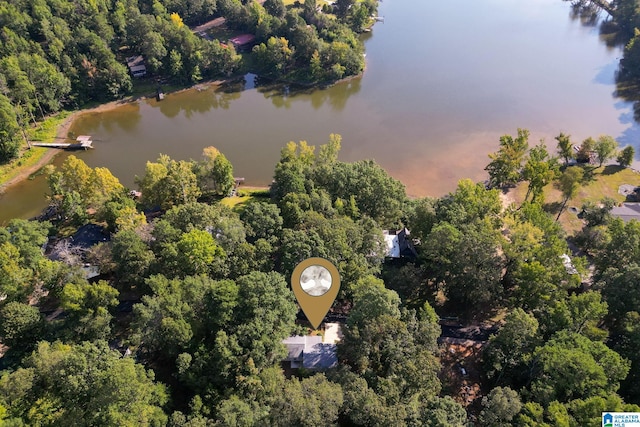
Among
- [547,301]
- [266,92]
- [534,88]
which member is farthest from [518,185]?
[266,92]

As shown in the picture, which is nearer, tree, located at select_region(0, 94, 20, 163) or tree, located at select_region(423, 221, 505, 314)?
tree, located at select_region(423, 221, 505, 314)

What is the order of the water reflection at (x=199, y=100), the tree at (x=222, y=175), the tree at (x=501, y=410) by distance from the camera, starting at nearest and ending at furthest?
the tree at (x=501, y=410) → the tree at (x=222, y=175) → the water reflection at (x=199, y=100)

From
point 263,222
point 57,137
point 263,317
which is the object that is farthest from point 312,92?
point 263,317

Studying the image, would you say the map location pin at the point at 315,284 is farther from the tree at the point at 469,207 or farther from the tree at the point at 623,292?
the tree at the point at 623,292

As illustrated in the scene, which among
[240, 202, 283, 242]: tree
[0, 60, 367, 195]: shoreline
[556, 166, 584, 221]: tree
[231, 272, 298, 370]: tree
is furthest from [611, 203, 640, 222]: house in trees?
[0, 60, 367, 195]: shoreline

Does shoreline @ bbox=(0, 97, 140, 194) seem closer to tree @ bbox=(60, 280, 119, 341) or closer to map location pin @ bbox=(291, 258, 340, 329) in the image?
tree @ bbox=(60, 280, 119, 341)

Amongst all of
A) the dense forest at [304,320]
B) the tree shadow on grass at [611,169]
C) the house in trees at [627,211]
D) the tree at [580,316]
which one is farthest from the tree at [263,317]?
the tree shadow on grass at [611,169]
